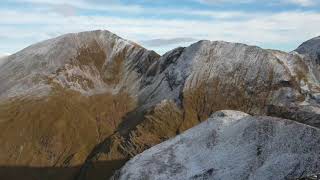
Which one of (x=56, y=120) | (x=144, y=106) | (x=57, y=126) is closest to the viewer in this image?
(x=57, y=126)

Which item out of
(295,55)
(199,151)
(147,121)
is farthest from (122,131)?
(199,151)

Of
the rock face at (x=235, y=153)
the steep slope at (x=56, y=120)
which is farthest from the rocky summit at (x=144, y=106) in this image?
the rock face at (x=235, y=153)

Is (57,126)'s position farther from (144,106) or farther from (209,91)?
(209,91)

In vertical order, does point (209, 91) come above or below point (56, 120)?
above

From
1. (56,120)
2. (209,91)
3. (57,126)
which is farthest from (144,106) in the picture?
(56,120)

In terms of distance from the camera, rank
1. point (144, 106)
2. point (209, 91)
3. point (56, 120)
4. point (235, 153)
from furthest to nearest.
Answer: point (144, 106), point (209, 91), point (56, 120), point (235, 153)

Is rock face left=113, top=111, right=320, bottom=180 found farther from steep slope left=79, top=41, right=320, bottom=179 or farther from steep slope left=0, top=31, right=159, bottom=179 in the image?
steep slope left=0, top=31, right=159, bottom=179

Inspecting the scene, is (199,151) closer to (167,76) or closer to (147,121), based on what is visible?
(147,121)

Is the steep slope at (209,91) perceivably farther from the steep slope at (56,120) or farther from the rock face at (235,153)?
the rock face at (235,153)

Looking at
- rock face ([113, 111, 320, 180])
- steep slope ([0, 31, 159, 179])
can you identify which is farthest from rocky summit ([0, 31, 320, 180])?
rock face ([113, 111, 320, 180])
